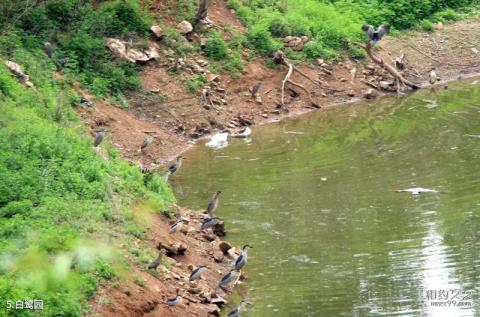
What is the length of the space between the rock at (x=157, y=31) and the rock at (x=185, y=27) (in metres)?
0.83

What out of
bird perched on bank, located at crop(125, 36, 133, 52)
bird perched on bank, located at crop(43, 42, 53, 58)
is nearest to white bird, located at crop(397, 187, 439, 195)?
bird perched on bank, located at crop(43, 42, 53, 58)

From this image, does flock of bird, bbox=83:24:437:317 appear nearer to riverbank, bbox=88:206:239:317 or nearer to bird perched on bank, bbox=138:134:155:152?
riverbank, bbox=88:206:239:317

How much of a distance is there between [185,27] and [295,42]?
12.5ft

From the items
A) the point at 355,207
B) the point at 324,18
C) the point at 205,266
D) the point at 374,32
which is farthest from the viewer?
the point at 324,18

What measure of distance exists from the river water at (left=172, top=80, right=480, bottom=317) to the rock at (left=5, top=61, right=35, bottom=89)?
367cm

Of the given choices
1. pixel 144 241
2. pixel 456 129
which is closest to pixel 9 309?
pixel 144 241

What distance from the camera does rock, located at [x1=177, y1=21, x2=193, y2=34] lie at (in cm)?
2791

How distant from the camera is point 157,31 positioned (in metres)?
27.1

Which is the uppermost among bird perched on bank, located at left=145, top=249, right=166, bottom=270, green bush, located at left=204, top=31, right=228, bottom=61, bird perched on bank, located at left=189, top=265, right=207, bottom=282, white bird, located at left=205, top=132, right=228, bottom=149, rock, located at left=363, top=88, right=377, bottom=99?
bird perched on bank, located at left=145, top=249, right=166, bottom=270

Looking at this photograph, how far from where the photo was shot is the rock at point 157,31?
27047 mm

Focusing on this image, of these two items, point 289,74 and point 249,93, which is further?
point 289,74

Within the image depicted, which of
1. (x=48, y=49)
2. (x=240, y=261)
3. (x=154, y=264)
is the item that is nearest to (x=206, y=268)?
(x=240, y=261)

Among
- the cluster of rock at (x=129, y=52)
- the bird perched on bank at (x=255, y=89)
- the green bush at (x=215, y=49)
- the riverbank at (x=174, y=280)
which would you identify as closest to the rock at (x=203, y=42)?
the green bush at (x=215, y=49)

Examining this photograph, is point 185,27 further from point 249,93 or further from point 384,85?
point 384,85
